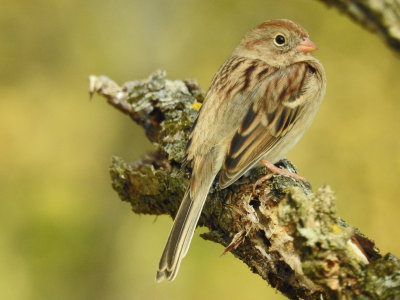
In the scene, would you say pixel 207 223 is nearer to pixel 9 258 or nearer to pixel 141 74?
pixel 9 258

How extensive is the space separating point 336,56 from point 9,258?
16.1 feet

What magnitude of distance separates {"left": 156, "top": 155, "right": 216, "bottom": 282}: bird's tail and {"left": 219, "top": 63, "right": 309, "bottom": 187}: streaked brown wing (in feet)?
0.47

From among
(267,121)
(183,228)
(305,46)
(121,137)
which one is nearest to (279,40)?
(305,46)

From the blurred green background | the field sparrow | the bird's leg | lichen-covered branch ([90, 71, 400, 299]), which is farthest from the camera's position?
the blurred green background

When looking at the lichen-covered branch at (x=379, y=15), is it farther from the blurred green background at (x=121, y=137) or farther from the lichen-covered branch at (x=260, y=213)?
the blurred green background at (x=121, y=137)

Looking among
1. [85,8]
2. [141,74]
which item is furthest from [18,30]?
[141,74]

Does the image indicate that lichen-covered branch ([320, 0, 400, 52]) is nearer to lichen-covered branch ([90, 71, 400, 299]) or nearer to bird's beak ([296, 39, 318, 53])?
lichen-covered branch ([90, 71, 400, 299])

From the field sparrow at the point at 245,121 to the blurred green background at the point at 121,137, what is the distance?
11.9 ft

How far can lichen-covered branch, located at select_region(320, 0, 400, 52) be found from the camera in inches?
141

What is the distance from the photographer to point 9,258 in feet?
27.8

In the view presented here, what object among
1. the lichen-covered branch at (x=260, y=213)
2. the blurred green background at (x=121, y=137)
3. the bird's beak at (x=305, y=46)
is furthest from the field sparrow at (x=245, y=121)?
the blurred green background at (x=121, y=137)

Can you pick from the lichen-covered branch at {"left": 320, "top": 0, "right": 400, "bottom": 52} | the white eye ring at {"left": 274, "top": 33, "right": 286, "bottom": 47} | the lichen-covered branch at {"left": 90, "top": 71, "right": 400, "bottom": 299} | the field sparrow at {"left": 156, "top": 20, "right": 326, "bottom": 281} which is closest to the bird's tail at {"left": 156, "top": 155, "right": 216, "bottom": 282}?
the field sparrow at {"left": 156, "top": 20, "right": 326, "bottom": 281}

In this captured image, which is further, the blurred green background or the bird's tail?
the blurred green background

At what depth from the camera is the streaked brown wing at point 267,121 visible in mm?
4082
